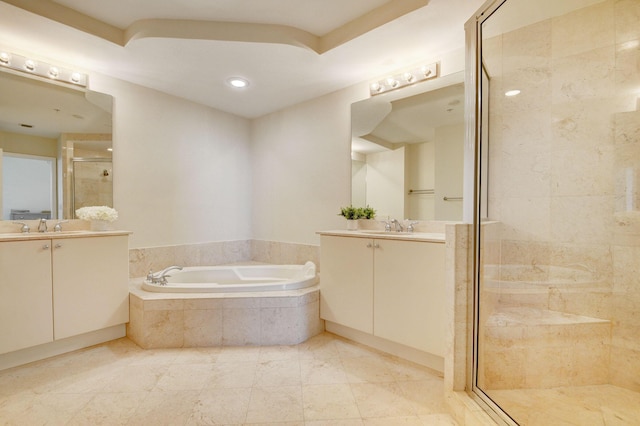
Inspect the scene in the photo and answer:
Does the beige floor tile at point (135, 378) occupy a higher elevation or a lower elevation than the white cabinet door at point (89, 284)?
lower

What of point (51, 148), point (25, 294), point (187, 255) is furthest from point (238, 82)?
point (25, 294)

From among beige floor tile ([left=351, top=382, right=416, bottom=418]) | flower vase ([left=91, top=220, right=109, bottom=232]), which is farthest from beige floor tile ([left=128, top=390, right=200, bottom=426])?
flower vase ([left=91, top=220, right=109, bottom=232])

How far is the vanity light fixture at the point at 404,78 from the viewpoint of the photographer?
231cm

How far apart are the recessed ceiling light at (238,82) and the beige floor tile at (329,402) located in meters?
2.57

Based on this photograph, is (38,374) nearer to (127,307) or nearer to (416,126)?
(127,307)

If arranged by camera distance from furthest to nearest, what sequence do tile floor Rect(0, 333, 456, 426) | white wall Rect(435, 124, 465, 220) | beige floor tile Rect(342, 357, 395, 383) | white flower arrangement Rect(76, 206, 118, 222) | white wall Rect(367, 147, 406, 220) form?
white wall Rect(367, 147, 406, 220) → white flower arrangement Rect(76, 206, 118, 222) → white wall Rect(435, 124, 465, 220) → beige floor tile Rect(342, 357, 395, 383) → tile floor Rect(0, 333, 456, 426)

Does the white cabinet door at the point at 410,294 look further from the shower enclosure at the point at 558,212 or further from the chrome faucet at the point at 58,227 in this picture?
the chrome faucet at the point at 58,227

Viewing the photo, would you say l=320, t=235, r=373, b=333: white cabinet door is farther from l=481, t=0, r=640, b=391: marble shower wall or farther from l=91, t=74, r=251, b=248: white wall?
l=91, t=74, r=251, b=248: white wall

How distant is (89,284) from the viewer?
214 centimetres

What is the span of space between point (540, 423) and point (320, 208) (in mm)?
2272

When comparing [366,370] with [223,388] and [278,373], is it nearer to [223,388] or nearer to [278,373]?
[278,373]

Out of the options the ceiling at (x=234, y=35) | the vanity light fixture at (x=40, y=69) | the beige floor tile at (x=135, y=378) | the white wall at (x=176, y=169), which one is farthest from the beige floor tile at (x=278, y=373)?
the vanity light fixture at (x=40, y=69)

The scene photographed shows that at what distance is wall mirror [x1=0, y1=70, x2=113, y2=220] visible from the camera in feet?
7.05

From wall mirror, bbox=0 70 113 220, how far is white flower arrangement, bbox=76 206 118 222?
0.43ft
